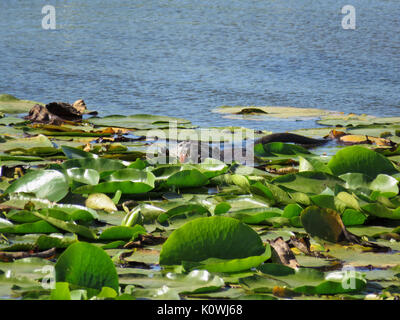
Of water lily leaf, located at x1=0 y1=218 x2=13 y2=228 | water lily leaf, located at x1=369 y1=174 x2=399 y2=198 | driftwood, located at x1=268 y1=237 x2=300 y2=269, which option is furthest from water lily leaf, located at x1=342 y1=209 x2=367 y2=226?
water lily leaf, located at x1=0 y1=218 x2=13 y2=228

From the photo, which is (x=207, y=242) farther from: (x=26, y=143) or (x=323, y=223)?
(x=26, y=143)

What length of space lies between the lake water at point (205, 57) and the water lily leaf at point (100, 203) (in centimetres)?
161

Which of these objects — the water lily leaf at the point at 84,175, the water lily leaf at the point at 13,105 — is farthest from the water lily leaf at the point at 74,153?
the water lily leaf at the point at 13,105

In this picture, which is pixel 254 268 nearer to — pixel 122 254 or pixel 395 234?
pixel 122 254

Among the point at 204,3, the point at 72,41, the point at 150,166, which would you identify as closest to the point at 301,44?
the point at 72,41

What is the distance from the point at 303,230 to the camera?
1.90 meters

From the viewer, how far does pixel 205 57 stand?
5727 mm

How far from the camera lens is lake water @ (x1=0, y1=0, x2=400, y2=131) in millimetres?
4410

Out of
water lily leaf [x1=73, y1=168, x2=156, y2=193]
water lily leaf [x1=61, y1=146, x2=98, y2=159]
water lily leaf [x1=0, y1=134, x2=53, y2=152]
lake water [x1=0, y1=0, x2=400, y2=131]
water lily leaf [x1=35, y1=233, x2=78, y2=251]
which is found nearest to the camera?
water lily leaf [x1=35, y1=233, x2=78, y2=251]

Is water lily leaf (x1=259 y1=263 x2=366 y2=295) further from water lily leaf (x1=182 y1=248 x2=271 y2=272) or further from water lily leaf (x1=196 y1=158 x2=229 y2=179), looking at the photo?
water lily leaf (x1=196 y1=158 x2=229 y2=179)

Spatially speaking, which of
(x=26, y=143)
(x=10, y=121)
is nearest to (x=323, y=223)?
(x=26, y=143)

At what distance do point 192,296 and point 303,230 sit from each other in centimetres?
59

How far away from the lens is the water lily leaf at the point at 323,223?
1.77 meters

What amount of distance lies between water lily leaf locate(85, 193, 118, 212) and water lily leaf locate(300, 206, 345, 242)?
24.2 inches
